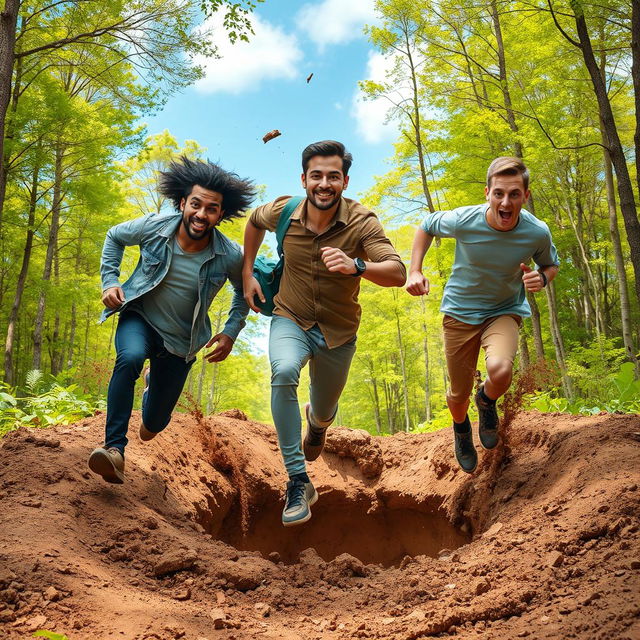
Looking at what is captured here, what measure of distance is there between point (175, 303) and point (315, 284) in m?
1.03

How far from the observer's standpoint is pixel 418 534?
22.6 ft

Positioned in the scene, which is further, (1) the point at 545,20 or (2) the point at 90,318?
(2) the point at 90,318

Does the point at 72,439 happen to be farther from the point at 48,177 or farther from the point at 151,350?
the point at 48,177

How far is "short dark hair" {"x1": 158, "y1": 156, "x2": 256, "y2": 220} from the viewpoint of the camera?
442 cm

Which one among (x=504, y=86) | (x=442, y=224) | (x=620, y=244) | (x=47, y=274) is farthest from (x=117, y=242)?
(x=47, y=274)

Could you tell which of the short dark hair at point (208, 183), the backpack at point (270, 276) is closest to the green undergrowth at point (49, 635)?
the backpack at point (270, 276)

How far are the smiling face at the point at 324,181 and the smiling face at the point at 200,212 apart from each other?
73 cm

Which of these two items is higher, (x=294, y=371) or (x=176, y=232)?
(x=176, y=232)

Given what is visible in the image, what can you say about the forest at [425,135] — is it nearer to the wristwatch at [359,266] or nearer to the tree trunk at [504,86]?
the tree trunk at [504,86]

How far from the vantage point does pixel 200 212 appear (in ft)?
14.1

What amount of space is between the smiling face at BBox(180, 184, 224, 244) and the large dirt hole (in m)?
3.46

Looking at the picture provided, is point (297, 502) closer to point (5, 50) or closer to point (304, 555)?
point (304, 555)

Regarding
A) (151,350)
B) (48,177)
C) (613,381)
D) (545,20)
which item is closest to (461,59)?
(545,20)

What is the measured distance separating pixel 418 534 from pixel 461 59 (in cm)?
1388
